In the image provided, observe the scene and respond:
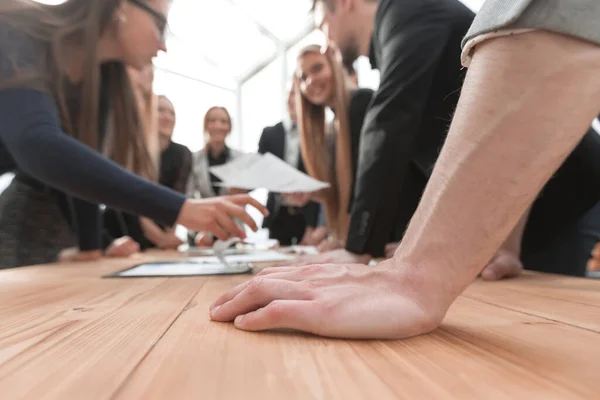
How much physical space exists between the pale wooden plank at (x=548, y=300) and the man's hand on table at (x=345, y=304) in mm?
192

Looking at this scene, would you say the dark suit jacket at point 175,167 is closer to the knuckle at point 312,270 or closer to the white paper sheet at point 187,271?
the white paper sheet at point 187,271

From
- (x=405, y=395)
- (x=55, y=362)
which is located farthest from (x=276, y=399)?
(x=55, y=362)

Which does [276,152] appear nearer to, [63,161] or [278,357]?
[63,161]

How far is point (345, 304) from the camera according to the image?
1.31 ft

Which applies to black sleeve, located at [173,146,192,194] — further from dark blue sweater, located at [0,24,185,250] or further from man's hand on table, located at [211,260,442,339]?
man's hand on table, located at [211,260,442,339]

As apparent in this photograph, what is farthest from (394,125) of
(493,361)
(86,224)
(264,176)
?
(86,224)

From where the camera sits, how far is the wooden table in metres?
0.27

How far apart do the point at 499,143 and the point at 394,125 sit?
0.57 m

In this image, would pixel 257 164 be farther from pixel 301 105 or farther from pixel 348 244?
pixel 301 105

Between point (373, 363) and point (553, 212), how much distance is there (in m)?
0.97

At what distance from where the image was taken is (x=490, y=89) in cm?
39

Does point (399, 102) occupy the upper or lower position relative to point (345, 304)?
upper

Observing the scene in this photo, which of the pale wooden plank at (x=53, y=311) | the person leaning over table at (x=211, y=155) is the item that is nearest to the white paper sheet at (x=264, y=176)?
the pale wooden plank at (x=53, y=311)

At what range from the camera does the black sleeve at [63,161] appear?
0.96 metres
